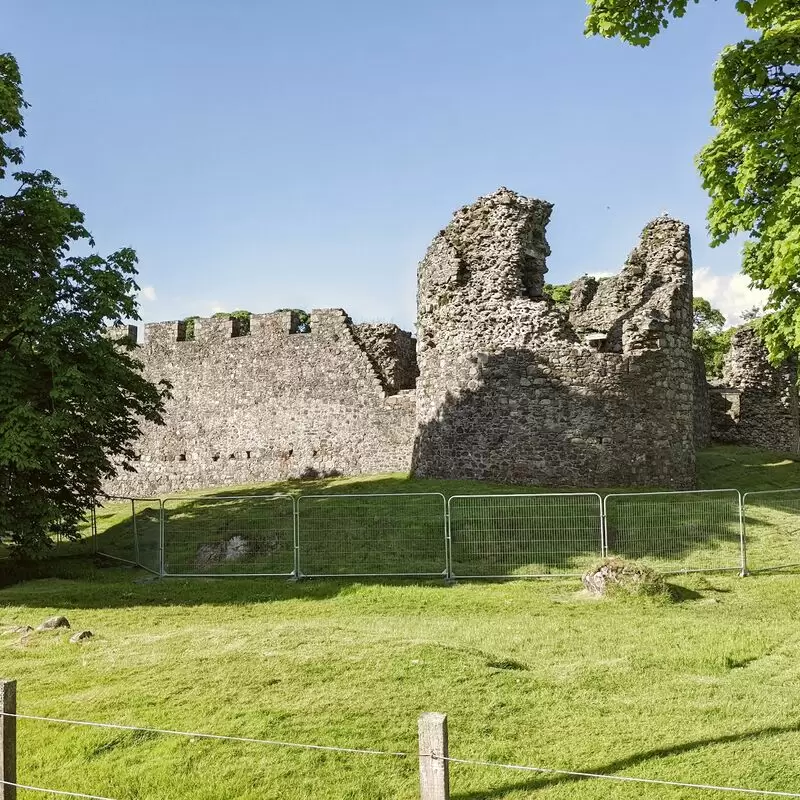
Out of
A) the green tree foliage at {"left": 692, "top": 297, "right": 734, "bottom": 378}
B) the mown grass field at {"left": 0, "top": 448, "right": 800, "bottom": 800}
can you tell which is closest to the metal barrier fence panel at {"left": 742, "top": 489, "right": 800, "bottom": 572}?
the mown grass field at {"left": 0, "top": 448, "right": 800, "bottom": 800}

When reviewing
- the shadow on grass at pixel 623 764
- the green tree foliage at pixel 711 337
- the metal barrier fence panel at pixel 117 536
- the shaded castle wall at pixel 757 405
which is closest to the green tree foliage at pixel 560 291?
the green tree foliage at pixel 711 337

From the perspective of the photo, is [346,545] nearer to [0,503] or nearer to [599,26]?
[0,503]

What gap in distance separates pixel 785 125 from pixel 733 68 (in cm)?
167

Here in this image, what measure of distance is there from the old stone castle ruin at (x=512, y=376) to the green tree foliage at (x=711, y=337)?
64.1 feet

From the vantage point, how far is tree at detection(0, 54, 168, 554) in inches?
525

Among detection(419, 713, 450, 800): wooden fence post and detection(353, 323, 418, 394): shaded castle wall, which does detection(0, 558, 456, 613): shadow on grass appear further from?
detection(353, 323, 418, 394): shaded castle wall

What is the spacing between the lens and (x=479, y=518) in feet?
47.7

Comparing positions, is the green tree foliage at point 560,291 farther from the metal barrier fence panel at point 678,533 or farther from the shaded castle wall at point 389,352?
the metal barrier fence panel at point 678,533

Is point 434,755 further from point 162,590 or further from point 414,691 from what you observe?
point 162,590

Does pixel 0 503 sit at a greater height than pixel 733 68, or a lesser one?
lesser

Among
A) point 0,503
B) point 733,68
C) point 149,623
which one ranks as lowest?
point 149,623

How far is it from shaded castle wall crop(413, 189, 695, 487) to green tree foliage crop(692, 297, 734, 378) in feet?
74.9

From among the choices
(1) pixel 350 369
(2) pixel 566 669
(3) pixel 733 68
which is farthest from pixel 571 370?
(2) pixel 566 669

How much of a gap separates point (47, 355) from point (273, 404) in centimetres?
1375
